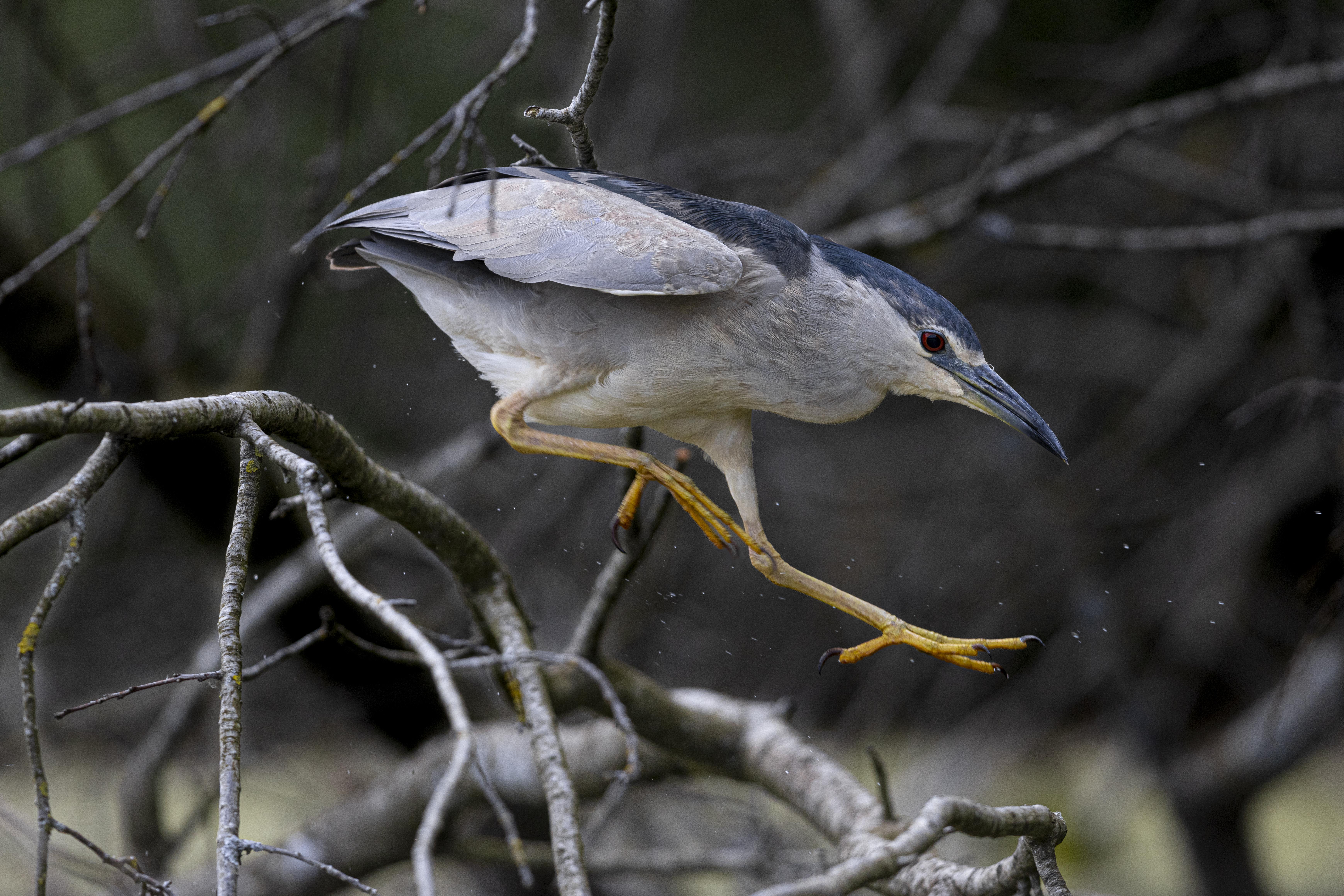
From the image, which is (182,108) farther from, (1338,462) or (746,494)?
(1338,462)

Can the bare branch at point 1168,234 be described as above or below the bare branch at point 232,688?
above

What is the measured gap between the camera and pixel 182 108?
173 inches

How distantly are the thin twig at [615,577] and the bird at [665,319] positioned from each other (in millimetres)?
101

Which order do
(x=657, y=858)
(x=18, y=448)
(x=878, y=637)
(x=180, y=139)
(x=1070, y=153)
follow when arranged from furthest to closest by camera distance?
1. (x=1070, y=153)
2. (x=657, y=858)
3. (x=878, y=637)
4. (x=180, y=139)
5. (x=18, y=448)

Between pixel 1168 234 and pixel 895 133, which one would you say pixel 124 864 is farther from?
pixel 895 133

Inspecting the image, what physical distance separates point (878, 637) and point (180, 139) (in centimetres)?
131

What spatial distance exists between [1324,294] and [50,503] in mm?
4039

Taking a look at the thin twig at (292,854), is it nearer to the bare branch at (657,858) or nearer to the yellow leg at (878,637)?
the yellow leg at (878,637)

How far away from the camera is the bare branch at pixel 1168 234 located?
2355 mm

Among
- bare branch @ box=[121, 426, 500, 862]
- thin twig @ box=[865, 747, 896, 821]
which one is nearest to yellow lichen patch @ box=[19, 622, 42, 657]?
thin twig @ box=[865, 747, 896, 821]

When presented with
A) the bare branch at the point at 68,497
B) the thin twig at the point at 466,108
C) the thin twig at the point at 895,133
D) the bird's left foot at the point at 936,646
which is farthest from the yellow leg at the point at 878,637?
the thin twig at the point at 895,133

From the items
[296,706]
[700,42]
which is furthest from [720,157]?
[296,706]

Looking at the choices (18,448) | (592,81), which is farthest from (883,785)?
(18,448)

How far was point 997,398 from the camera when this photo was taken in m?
1.54
